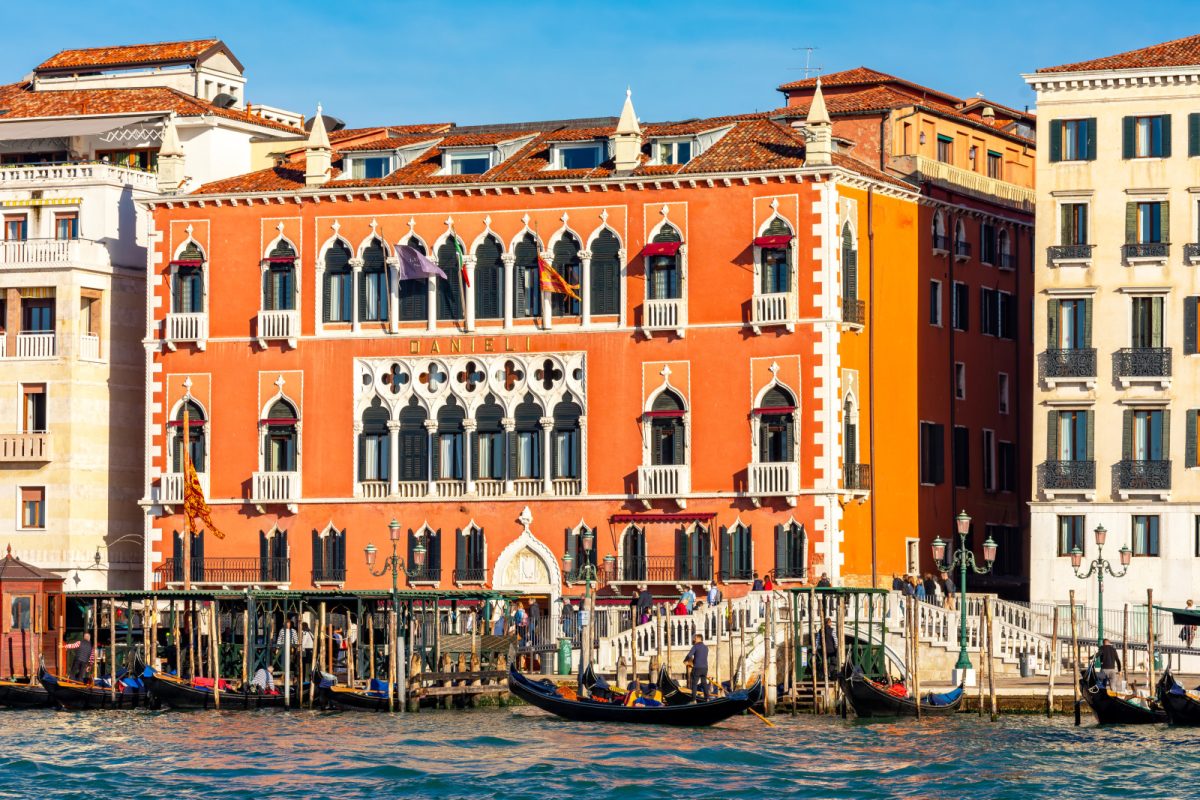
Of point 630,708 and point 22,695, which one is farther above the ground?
point 630,708

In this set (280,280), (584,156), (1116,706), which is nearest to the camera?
(1116,706)

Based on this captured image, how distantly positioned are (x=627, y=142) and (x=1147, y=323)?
12.0 m

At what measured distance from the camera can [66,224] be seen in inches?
3123

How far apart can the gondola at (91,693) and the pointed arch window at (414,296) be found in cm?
1248

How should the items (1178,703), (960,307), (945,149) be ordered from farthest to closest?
1. (945,149)
2. (960,307)
3. (1178,703)

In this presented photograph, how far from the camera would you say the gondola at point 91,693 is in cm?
6644

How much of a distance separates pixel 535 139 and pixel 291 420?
8.72 m

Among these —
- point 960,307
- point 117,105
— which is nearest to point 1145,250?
point 960,307

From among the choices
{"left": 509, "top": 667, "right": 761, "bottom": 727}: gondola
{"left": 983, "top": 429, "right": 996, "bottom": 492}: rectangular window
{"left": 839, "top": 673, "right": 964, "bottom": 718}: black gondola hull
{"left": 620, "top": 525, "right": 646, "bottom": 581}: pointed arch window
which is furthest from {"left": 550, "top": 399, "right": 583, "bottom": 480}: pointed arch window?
{"left": 839, "top": 673, "right": 964, "bottom": 718}: black gondola hull

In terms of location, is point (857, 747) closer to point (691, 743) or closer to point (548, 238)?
point (691, 743)

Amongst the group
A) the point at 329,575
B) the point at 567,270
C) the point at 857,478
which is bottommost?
the point at 329,575

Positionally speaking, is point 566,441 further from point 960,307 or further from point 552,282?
point 960,307

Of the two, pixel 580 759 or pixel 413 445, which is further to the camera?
pixel 413 445

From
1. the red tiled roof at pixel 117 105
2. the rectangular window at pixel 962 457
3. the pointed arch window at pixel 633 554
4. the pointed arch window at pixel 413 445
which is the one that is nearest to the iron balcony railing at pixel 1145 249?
the rectangular window at pixel 962 457
